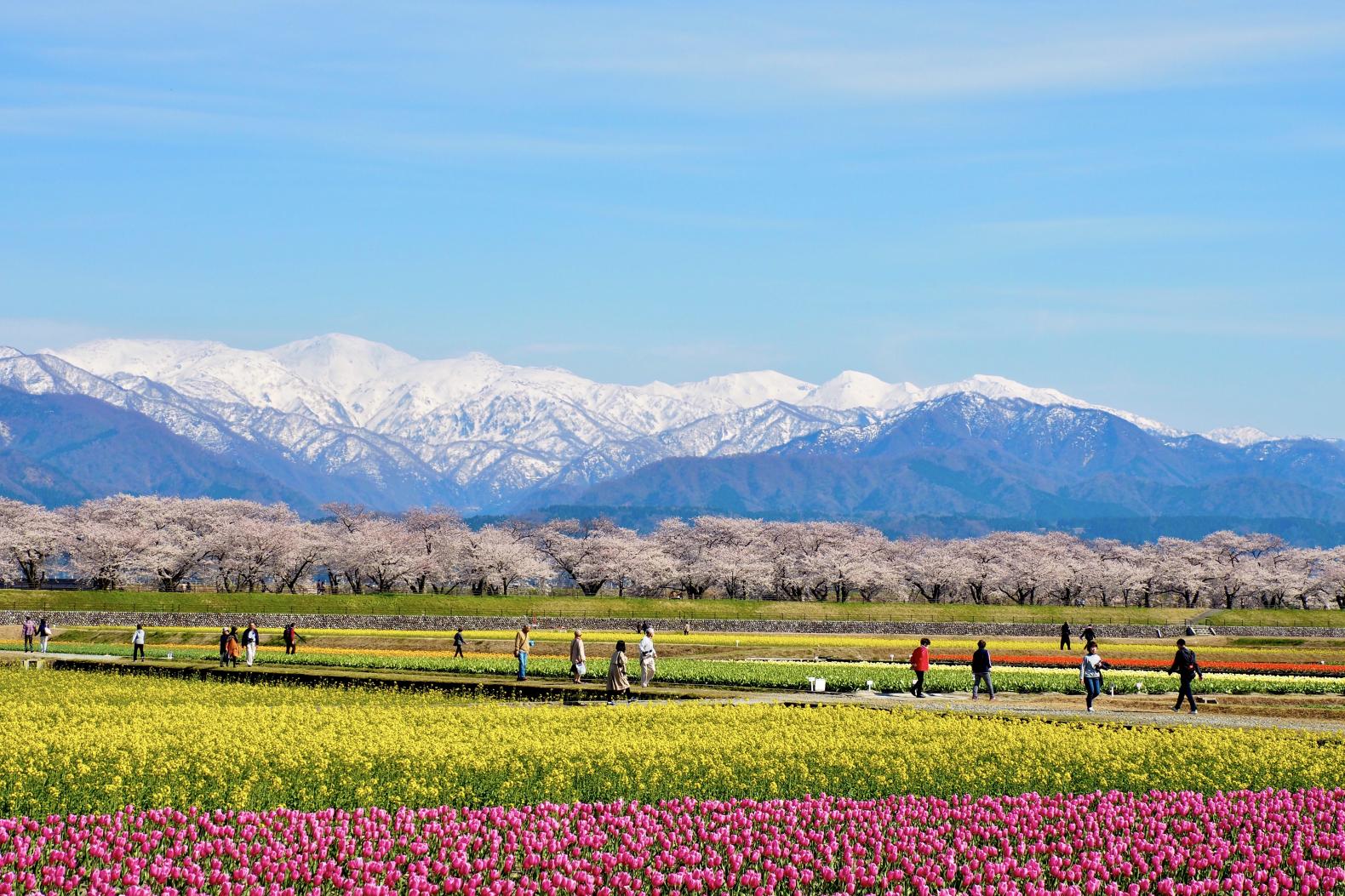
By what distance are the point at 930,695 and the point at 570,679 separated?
432 inches

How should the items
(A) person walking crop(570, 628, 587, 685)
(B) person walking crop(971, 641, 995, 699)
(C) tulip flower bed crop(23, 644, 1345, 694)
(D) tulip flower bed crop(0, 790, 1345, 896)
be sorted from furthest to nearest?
1. (C) tulip flower bed crop(23, 644, 1345, 694)
2. (A) person walking crop(570, 628, 587, 685)
3. (B) person walking crop(971, 641, 995, 699)
4. (D) tulip flower bed crop(0, 790, 1345, 896)

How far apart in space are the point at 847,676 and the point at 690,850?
A: 26907 millimetres

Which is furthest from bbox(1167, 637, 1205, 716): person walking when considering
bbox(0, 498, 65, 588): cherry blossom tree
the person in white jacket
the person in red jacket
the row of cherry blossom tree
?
bbox(0, 498, 65, 588): cherry blossom tree

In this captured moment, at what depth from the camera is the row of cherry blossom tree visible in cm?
12012

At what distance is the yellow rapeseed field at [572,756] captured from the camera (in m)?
18.1

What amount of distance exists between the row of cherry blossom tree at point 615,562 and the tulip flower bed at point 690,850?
105 metres

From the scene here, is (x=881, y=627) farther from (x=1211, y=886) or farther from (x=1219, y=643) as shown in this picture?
(x=1211, y=886)

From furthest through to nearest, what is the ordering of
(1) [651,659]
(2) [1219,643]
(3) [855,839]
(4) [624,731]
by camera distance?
(2) [1219,643], (1) [651,659], (4) [624,731], (3) [855,839]

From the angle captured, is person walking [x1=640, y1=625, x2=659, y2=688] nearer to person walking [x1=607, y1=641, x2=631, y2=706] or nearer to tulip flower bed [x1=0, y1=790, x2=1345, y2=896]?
person walking [x1=607, y1=641, x2=631, y2=706]

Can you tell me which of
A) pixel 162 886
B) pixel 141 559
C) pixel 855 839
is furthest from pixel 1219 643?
pixel 141 559

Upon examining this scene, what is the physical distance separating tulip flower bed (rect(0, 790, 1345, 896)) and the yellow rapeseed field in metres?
1.15

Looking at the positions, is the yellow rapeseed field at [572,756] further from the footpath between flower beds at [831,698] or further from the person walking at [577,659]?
the person walking at [577,659]

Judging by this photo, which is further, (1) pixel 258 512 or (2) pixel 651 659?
(1) pixel 258 512

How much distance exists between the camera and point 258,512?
16938 cm
